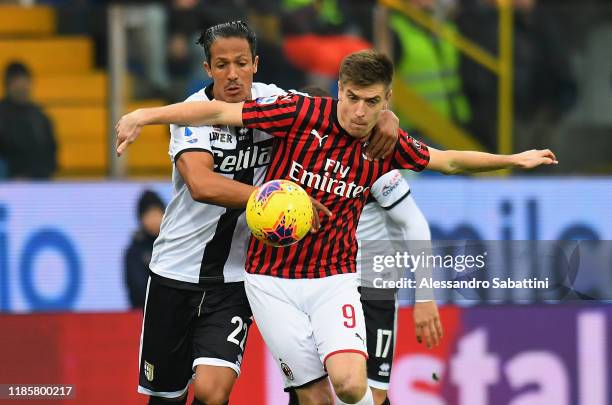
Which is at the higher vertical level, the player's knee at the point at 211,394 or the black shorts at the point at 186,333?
the black shorts at the point at 186,333

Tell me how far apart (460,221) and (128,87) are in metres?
2.80

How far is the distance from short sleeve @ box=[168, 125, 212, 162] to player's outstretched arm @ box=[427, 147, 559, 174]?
3.36 feet

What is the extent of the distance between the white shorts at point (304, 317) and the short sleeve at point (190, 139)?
66cm

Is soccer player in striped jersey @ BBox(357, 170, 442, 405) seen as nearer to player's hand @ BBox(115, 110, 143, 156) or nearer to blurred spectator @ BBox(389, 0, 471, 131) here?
player's hand @ BBox(115, 110, 143, 156)

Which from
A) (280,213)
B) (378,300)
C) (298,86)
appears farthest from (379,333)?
(298,86)

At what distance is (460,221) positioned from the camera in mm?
9992

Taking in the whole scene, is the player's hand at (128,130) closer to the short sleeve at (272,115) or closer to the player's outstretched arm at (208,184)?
the player's outstretched arm at (208,184)

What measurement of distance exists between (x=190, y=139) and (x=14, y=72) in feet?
15.9

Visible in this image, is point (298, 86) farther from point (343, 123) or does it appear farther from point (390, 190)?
point (343, 123)

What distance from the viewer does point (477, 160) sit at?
5.99 metres

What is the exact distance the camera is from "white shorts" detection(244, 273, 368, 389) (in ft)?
18.7

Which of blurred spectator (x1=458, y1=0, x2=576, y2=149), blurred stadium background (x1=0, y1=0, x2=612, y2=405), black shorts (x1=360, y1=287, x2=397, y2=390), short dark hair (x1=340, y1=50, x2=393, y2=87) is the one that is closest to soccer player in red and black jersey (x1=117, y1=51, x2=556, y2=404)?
short dark hair (x1=340, y1=50, x2=393, y2=87)

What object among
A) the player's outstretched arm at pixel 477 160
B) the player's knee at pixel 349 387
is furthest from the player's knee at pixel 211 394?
the player's outstretched arm at pixel 477 160

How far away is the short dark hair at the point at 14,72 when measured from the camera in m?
10.3
